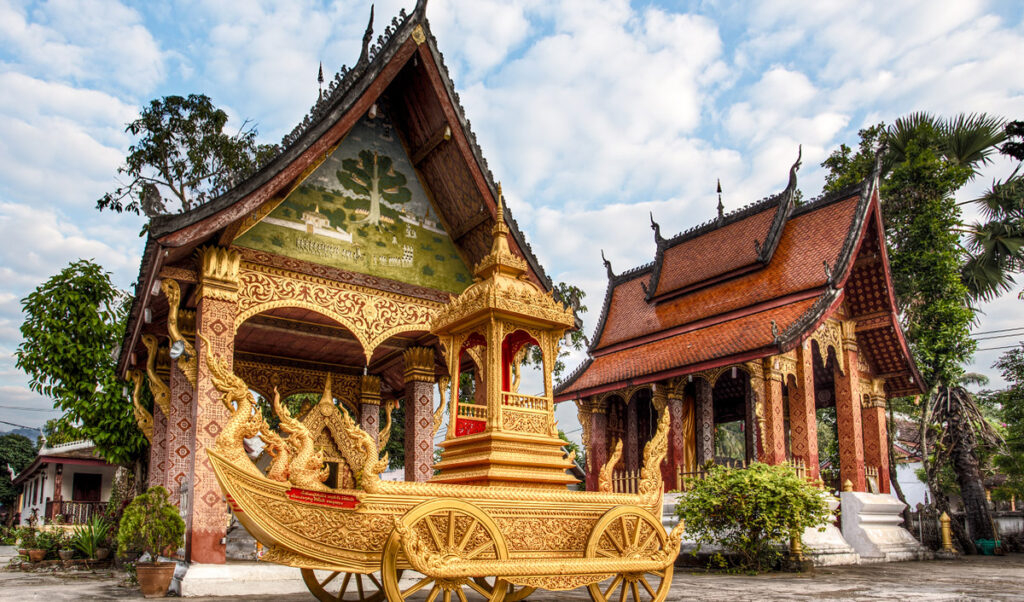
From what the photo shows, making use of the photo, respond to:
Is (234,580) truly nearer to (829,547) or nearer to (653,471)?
(653,471)

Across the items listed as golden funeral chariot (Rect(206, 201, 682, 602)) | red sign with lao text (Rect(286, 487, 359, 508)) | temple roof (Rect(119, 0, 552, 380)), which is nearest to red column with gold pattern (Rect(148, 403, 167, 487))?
temple roof (Rect(119, 0, 552, 380))

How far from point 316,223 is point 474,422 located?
3.46m

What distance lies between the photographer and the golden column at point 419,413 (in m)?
10.3

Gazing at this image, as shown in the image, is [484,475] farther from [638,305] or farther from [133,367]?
[638,305]

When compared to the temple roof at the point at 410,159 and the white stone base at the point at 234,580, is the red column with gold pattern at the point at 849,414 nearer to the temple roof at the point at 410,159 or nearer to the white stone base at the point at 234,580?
the temple roof at the point at 410,159

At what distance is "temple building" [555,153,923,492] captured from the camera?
13.6m

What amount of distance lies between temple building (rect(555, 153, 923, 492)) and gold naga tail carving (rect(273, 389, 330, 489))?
31.0 feet

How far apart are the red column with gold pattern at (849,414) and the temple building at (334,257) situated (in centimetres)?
852

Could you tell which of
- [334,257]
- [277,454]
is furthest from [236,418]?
[334,257]

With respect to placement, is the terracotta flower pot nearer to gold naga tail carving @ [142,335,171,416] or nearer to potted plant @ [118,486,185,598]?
potted plant @ [118,486,185,598]

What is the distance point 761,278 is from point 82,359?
1324 centimetres

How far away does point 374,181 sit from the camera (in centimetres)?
948

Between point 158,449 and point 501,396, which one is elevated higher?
point 501,396

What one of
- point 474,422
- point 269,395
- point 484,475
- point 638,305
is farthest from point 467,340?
point 638,305
